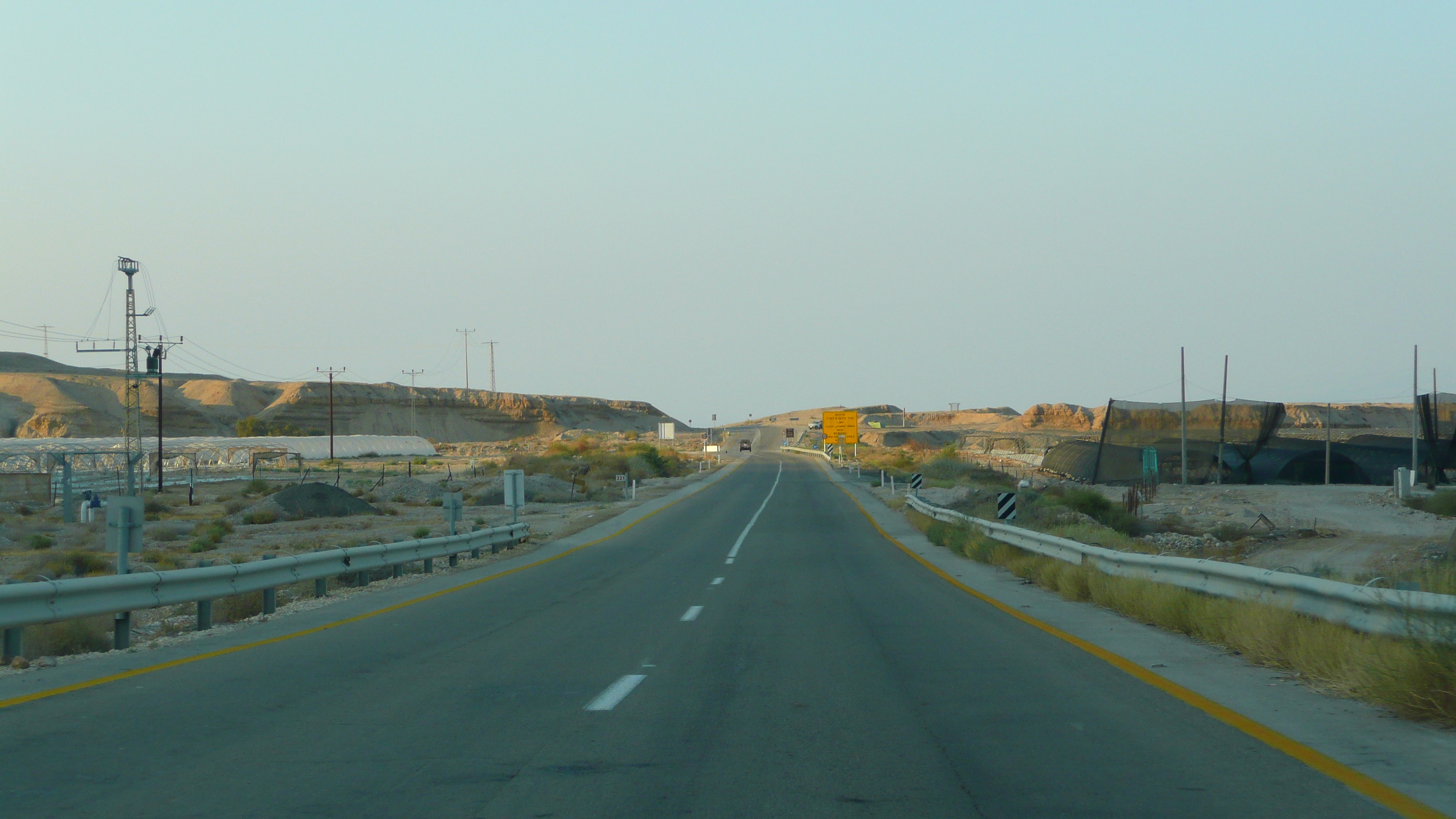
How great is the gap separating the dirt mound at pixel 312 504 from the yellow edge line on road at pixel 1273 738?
117 ft

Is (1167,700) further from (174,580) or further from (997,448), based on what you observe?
(997,448)

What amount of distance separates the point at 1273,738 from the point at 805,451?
425 feet

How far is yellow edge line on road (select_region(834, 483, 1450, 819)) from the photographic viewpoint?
5027mm

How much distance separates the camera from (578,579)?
18.7 meters

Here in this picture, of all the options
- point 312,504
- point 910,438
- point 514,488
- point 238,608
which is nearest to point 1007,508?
point 514,488

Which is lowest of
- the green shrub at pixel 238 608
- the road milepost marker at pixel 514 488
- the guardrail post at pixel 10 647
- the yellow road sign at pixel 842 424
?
the green shrub at pixel 238 608

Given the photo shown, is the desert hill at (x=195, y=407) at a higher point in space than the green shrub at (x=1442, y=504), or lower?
higher

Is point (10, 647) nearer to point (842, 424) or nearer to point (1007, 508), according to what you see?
point (1007, 508)

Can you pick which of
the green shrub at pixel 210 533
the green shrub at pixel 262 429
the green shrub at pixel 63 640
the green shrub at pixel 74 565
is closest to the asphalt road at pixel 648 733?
the green shrub at pixel 63 640

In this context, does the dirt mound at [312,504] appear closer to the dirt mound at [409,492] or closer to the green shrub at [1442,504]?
the dirt mound at [409,492]

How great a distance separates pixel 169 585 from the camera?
11633 millimetres

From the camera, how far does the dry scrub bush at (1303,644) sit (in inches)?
269

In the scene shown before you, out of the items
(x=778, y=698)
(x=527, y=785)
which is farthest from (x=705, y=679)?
(x=527, y=785)

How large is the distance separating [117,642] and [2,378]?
16956cm
